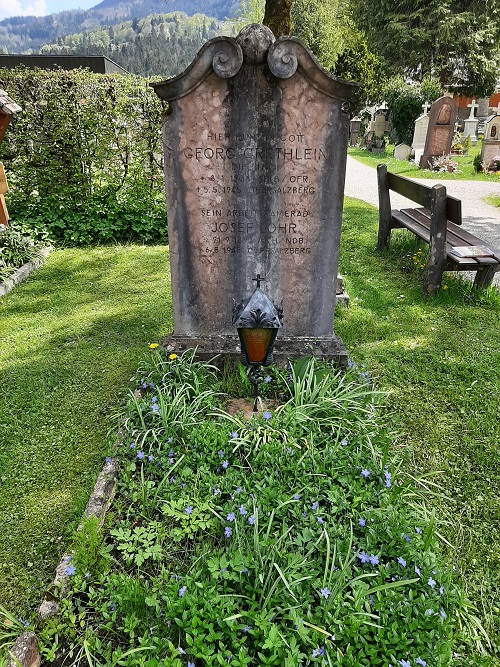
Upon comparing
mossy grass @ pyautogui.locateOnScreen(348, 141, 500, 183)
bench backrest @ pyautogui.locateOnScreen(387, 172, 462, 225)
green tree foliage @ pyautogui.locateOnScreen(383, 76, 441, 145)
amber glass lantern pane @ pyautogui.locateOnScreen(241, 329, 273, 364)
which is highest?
green tree foliage @ pyautogui.locateOnScreen(383, 76, 441, 145)

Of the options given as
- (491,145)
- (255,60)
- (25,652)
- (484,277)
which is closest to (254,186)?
(255,60)

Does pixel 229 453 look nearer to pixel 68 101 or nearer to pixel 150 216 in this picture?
pixel 150 216

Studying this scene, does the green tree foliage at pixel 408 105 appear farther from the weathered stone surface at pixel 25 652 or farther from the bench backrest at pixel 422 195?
the weathered stone surface at pixel 25 652

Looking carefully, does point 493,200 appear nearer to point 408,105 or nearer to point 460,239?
point 460,239

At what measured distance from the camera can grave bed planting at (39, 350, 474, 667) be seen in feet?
5.83

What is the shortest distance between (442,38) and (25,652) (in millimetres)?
33099

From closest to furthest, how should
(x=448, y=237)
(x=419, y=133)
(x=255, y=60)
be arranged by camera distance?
(x=255, y=60) → (x=448, y=237) → (x=419, y=133)

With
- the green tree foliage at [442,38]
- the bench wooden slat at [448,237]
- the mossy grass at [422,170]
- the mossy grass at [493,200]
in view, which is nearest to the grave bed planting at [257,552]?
the bench wooden slat at [448,237]

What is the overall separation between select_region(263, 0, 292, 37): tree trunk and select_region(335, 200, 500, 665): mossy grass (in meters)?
3.16

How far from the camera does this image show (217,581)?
1986 mm

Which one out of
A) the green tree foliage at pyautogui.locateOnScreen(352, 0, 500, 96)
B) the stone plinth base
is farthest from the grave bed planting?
the green tree foliage at pyautogui.locateOnScreen(352, 0, 500, 96)

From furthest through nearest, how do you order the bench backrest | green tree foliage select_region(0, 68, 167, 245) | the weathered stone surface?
green tree foliage select_region(0, 68, 167, 245) < the bench backrest < the weathered stone surface

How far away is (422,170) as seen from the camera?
15547mm

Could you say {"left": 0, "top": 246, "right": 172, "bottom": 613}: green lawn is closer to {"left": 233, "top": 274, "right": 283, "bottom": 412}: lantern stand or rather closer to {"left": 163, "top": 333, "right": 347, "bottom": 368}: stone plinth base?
{"left": 163, "top": 333, "right": 347, "bottom": 368}: stone plinth base
